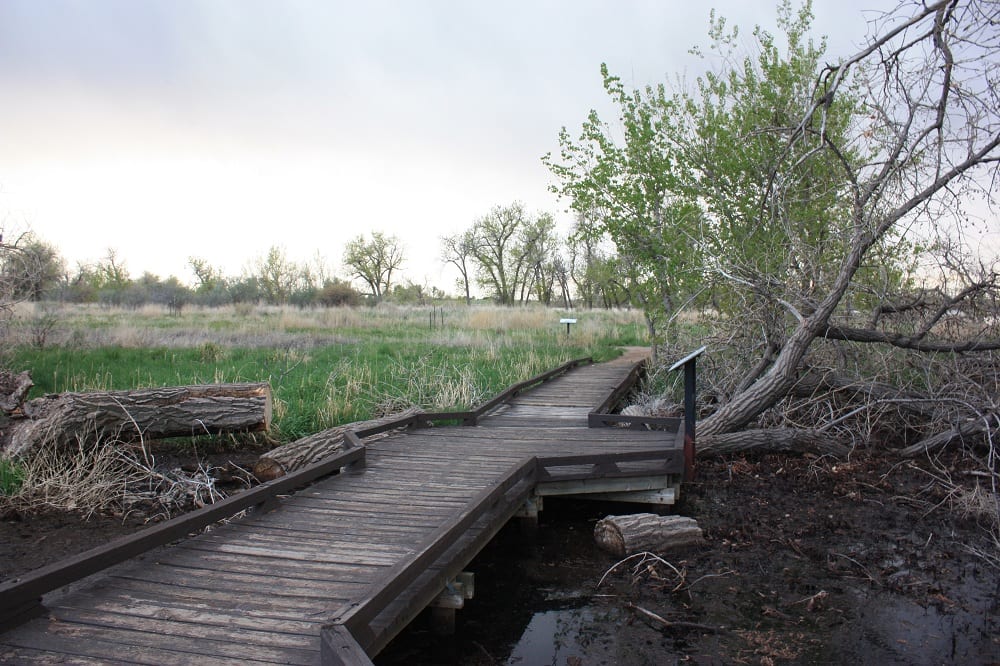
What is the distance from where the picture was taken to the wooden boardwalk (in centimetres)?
309

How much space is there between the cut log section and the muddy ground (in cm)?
11

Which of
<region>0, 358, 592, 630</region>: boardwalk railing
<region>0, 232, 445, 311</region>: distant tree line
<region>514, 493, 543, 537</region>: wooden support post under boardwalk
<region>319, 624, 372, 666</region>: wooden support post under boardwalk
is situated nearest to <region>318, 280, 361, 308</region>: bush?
<region>0, 232, 445, 311</region>: distant tree line

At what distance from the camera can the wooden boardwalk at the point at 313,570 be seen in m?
3.09

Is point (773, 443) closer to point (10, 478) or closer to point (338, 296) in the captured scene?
point (10, 478)

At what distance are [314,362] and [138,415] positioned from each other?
676cm

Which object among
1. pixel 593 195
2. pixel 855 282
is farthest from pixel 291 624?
pixel 593 195

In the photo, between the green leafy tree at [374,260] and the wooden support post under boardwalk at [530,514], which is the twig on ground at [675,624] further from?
the green leafy tree at [374,260]

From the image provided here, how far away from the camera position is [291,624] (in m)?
3.30

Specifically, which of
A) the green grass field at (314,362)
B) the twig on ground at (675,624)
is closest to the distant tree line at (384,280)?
the green grass field at (314,362)

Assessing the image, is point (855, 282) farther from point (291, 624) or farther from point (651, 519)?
point (291, 624)

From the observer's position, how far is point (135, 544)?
3.88 meters

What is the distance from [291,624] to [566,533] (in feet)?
12.3

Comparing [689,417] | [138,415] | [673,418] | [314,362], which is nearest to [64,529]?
[138,415]

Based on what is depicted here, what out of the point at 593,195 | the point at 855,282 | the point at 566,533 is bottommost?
the point at 566,533
